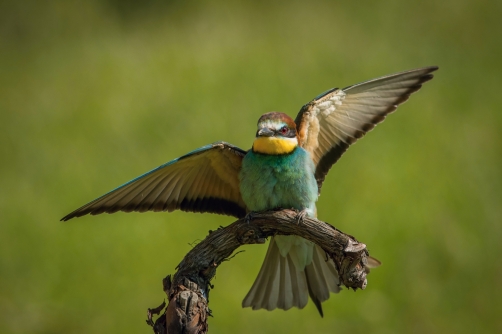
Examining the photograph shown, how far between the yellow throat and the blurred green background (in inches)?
50.3

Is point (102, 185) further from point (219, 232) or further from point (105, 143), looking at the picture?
point (219, 232)

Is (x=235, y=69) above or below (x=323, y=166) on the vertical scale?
above

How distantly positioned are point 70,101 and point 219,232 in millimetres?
2341

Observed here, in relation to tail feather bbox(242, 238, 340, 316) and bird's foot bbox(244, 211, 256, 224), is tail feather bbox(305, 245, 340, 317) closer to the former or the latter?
tail feather bbox(242, 238, 340, 316)

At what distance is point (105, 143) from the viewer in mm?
3619

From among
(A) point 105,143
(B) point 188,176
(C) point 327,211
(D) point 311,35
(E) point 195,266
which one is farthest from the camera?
(D) point 311,35

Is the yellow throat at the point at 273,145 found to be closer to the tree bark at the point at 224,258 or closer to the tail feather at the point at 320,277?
the tree bark at the point at 224,258

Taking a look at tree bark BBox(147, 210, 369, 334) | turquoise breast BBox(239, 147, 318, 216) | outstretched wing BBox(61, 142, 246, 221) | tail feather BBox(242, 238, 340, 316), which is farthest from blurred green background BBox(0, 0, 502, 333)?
tree bark BBox(147, 210, 369, 334)

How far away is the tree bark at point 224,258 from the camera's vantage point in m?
1.60

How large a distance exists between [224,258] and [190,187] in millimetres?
358

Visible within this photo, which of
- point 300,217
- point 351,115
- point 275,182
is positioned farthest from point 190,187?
point 351,115

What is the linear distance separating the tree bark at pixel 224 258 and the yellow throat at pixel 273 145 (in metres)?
0.20

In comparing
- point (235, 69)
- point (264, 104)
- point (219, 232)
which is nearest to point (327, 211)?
point (264, 104)

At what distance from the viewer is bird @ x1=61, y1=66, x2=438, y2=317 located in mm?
1942
